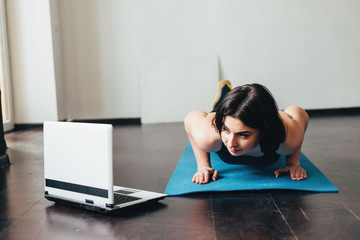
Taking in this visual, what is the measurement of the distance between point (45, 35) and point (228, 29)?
6.76 feet

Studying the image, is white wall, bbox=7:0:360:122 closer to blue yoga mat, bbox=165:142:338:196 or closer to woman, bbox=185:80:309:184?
blue yoga mat, bbox=165:142:338:196

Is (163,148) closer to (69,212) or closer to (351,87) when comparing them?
(69,212)

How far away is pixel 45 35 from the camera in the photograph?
14.5 ft

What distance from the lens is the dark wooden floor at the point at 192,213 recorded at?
4.38ft

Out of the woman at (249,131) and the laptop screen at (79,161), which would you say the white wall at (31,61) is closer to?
the woman at (249,131)

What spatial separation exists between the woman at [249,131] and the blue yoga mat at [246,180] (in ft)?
0.19

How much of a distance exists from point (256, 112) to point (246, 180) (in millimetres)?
415

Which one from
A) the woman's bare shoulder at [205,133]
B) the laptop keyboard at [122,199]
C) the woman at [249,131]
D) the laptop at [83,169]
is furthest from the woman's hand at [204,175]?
the laptop keyboard at [122,199]

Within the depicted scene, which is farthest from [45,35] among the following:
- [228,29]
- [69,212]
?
[69,212]

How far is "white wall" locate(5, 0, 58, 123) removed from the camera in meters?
4.39

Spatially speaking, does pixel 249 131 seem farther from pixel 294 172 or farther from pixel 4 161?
pixel 4 161

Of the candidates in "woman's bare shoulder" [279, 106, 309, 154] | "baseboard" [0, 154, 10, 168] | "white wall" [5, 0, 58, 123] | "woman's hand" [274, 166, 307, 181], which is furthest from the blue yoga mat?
"white wall" [5, 0, 58, 123]

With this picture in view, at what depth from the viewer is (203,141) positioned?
1.87 m

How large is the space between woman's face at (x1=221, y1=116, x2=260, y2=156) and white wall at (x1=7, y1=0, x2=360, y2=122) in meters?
3.12
